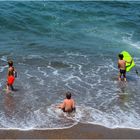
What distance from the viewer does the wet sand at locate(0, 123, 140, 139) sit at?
29.9 feet

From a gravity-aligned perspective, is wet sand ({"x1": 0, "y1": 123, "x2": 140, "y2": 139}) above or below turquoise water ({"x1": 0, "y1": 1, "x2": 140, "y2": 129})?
below

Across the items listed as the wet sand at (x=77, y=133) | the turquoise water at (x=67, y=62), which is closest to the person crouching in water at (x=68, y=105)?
the turquoise water at (x=67, y=62)

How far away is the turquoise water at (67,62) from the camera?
10531 millimetres

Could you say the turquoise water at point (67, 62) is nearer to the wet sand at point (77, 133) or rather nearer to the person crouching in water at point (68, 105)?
the person crouching in water at point (68, 105)

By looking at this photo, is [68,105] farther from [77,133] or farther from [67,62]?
[67,62]

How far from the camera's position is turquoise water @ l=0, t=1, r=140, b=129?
10.5 metres

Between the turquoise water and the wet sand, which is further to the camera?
the turquoise water

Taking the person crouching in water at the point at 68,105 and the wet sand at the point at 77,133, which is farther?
the person crouching in water at the point at 68,105

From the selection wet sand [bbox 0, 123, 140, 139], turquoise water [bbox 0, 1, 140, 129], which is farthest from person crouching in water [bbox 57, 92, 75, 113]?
wet sand [bbox 0, 123, 140, 139]

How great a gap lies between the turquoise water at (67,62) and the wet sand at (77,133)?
0.32m

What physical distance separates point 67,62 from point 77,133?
22.4 feet

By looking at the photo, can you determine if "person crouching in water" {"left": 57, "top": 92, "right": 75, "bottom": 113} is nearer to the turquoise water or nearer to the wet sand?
the turquoise water

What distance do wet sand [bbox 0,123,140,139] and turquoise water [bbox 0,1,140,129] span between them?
1.03 ft

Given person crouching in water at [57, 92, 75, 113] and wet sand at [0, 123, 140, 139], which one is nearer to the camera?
wet sand at [0, 123, 140, 139]
